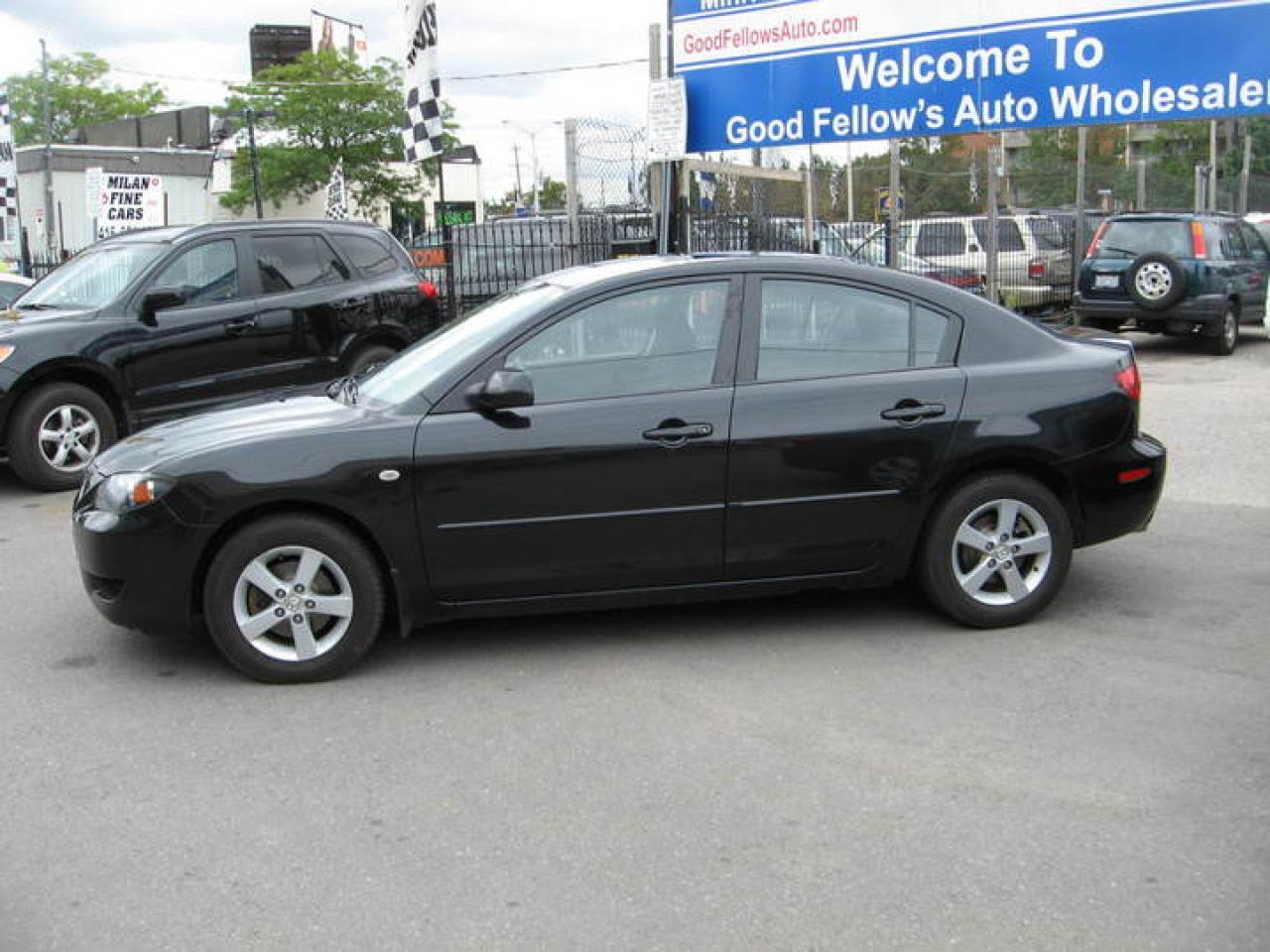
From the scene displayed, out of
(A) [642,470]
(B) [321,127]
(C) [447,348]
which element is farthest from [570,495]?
(B) [321,127]

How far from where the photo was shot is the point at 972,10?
1266cm

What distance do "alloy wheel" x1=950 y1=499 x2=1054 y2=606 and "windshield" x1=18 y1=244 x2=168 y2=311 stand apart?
6.32 meters

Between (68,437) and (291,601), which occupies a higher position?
(68,437)

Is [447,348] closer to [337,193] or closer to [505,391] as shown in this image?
[505,391]

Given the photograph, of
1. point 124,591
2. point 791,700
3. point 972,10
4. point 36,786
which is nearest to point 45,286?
point 124,591

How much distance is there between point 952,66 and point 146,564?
33.9 feet

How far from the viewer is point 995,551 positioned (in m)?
5.45

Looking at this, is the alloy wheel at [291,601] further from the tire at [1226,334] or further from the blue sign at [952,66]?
the tire at [1226,334]

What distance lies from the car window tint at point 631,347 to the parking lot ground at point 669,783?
1082mm

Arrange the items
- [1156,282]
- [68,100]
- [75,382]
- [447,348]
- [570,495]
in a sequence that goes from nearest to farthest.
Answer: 1. [570,495]
2. [447,348]
3. [75,382]
4. [1156,282]
5. [68,100]

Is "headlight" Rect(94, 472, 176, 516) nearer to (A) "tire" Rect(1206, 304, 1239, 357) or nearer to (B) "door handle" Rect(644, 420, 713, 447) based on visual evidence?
(B) "door handle" Rect(644, 420, 713, 447)

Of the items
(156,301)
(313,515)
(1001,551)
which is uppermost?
(156,301)

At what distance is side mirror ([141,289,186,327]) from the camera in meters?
8.90

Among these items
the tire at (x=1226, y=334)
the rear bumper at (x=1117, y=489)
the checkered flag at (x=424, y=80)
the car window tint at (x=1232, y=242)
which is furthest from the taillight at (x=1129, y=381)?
the car window tint at (x=1232, y=242)
